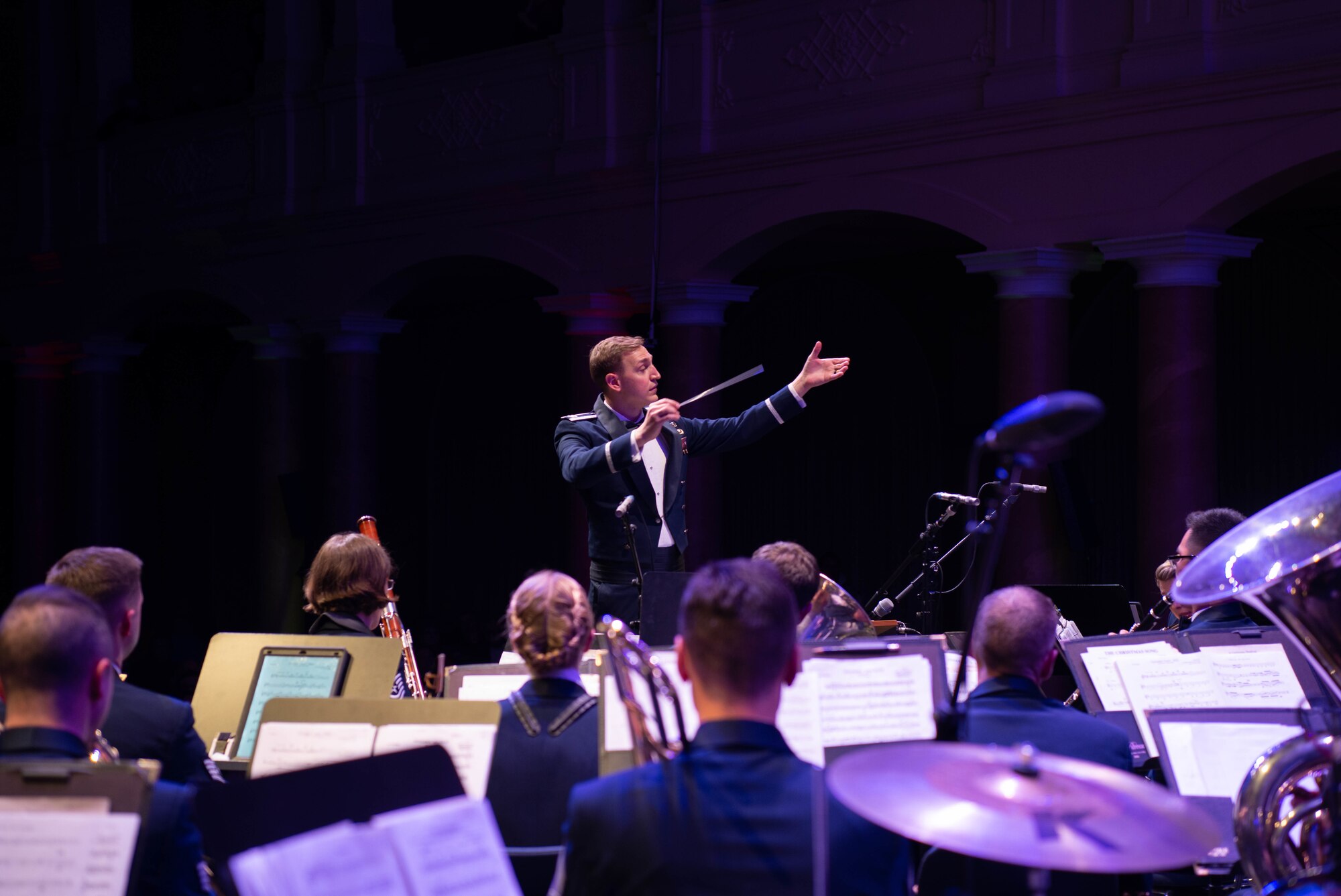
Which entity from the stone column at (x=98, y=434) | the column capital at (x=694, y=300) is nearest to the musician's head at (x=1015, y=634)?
the column capital at (x=694, y=300)

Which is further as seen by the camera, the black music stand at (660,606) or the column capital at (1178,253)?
the column capital at (1178,253)

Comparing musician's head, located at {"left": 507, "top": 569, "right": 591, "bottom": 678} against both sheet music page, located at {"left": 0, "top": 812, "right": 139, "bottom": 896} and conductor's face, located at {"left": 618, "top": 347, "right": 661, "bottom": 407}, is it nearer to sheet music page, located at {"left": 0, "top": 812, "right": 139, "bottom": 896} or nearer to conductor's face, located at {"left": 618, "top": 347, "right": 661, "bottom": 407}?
sheet music page, located at {"left": 0, "top": 812, "right": 139, "bottom": 896}

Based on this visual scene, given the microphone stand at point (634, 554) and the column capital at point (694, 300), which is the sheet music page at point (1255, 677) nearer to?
the microphone stand at point (634, 554)

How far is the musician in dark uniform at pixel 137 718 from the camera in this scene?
3.47 meters

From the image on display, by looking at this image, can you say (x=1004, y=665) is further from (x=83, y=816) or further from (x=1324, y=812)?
(x=83, y=816)

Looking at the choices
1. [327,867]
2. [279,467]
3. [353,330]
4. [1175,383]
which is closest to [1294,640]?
[327,867]

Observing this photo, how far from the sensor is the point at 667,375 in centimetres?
1099

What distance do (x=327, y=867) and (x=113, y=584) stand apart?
190cm

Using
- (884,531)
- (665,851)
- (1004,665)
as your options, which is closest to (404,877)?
(665,851)

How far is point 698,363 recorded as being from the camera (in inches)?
426

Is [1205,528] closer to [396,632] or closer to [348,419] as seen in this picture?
[396,632]

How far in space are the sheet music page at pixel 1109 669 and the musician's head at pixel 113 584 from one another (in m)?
2.71

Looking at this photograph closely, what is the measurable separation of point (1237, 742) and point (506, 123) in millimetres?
8964

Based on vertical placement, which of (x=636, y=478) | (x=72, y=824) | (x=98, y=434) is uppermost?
(x=98, y=434)
